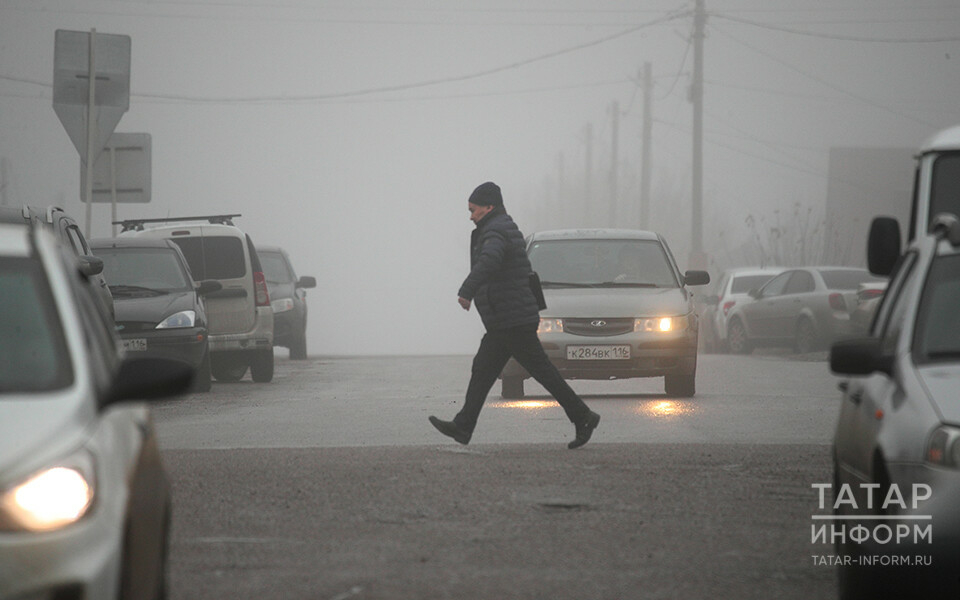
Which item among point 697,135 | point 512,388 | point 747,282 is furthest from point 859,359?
point 697,135

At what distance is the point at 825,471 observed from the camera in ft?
35.9

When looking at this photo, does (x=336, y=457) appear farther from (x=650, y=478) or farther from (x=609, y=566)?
(x=609, y=566)

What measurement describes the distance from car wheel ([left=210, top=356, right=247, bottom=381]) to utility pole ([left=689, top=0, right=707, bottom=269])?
23.6 m

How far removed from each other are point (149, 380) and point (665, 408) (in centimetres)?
1161

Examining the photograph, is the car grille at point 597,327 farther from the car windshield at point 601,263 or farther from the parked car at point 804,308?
the parked car at point 804,308

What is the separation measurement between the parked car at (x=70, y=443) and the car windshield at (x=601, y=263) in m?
12.7

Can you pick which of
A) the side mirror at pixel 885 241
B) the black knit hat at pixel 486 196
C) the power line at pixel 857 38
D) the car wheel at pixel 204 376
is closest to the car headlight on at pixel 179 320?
the car wheel at pixel 204 376

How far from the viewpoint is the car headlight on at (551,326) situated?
1739 centimetres

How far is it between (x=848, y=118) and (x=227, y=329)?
153 metres

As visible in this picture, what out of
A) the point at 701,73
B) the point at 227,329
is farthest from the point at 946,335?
the point at 701,73

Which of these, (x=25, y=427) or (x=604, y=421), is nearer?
(x=25, y=427)

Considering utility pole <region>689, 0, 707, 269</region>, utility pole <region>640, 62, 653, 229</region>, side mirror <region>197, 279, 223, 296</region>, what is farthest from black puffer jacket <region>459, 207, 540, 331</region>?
utility pole <region>640, 62, 653, 229</region>

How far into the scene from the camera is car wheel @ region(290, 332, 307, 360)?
29.7m

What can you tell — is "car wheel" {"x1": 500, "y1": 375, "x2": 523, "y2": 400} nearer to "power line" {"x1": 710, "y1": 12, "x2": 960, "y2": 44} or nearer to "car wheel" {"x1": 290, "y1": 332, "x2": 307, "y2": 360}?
"car wheel" {"x1": 290, "y1": 332, "x2": 307, "y2": 360}
